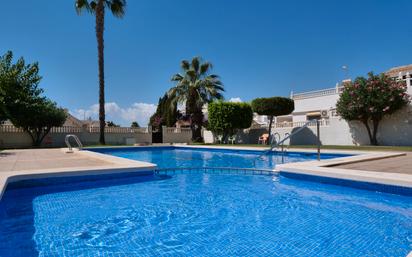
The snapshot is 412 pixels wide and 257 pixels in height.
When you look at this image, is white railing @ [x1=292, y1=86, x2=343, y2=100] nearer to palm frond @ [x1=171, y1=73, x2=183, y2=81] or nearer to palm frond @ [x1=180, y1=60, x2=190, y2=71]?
palm frond @ [x1=180, y1=60, x2=190, y2=71]

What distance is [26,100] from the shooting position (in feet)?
58.4

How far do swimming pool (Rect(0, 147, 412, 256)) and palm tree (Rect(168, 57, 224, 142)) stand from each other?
17.5m

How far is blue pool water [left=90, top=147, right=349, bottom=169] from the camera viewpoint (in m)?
10.8

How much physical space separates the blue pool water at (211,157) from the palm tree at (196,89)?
528cm

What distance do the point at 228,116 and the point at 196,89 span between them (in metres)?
4.77

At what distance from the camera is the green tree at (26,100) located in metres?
16.9

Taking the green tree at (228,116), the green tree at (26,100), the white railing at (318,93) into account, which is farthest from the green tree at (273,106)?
the green tree at (26,100)

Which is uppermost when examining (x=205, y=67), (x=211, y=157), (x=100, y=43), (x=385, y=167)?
(x=100, y=43)

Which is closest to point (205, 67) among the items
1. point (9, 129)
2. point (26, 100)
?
point (26, 100)

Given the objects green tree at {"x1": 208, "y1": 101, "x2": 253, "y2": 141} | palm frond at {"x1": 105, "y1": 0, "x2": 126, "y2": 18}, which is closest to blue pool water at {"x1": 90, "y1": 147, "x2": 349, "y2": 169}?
green tree at {"x1": 208, "y1": 101, "x2": 253, "y2": 141}

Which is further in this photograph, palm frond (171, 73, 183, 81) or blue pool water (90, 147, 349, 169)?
palm frond (171, 73, 183, 81)

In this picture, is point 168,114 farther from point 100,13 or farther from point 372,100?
point 372,100

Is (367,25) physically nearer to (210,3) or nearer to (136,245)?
(210,3)

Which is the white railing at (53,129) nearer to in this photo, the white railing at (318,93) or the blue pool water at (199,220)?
the blue pool water at (199,220)
